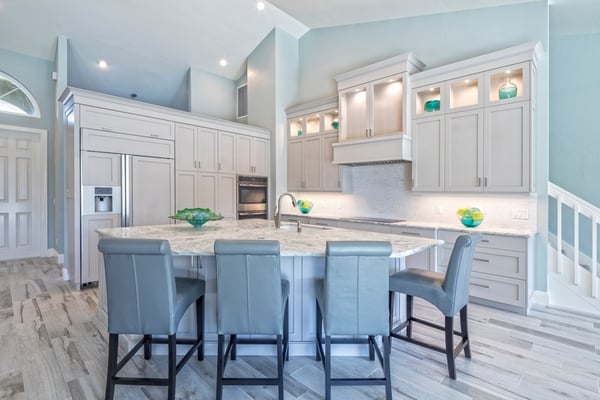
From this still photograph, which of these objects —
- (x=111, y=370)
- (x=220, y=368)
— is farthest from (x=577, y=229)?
(x=111, y=370)

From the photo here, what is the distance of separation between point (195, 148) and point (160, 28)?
2157mm

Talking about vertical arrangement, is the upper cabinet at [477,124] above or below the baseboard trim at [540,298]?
above

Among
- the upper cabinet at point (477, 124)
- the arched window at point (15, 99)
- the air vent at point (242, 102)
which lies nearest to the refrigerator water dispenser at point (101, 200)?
the arched window at point (15, 99)

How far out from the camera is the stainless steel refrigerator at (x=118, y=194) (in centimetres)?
386

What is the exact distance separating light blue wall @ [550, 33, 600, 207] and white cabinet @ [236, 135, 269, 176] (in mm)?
4404

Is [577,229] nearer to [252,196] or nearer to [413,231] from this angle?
[413,231]

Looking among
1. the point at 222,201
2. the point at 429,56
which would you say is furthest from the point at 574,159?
the point at 222,201

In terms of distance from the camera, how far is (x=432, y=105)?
3.91 m

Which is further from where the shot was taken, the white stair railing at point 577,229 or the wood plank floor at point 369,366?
the white stair railing at point 577,229

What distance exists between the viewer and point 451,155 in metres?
3.73

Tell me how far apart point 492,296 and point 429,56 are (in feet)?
10.4

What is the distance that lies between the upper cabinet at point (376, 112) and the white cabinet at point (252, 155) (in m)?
1.59

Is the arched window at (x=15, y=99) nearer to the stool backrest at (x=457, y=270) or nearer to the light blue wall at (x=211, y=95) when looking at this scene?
the light blue wall at (x=211, y=95)

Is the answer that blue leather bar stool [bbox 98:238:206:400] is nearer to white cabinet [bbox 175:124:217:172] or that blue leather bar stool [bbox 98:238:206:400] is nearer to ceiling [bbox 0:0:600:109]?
white cabinet [bbox 175:124:217:172]
